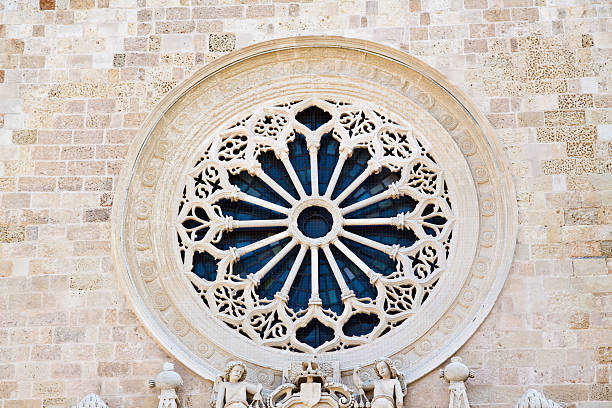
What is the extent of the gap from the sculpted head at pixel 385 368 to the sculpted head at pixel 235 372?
1.27 metres

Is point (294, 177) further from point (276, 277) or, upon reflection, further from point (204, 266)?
point (204, 266)

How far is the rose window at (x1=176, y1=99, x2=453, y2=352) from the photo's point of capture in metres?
14.5

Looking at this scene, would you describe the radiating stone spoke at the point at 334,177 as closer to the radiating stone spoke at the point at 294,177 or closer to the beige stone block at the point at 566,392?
the radiating stone spoke at the point at 294,177

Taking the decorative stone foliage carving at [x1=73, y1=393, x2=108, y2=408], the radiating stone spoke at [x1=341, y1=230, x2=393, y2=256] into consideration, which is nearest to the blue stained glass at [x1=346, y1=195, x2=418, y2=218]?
the radiating stone spoke at [x1=341, y1=230, x2=393, y2=256]

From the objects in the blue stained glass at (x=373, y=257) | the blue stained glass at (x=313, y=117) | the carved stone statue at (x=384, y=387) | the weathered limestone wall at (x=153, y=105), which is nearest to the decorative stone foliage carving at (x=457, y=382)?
the weathered limestone wall at (x=153, y=105)

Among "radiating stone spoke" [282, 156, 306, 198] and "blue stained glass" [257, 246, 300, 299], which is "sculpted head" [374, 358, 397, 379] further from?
"radiating stone spoke" [282, 156, 306, 198]

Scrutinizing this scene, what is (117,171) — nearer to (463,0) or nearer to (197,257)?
(197,257)

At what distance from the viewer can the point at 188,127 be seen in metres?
15.4

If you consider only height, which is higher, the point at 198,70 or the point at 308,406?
the point at 198,70

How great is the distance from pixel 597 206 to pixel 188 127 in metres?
4.33

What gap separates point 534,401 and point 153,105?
16.5 ft

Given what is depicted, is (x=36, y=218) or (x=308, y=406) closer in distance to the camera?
(x=308, y=406)

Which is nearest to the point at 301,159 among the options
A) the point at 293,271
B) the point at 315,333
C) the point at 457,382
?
the point at 293,271

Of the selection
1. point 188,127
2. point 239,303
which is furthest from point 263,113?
point 239,303
